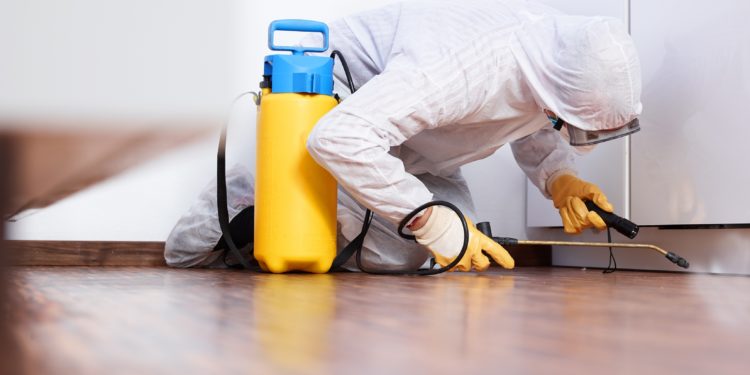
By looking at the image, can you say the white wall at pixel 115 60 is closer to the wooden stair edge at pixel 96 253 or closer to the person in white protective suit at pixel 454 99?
the person in white protective suit at pixel 454 99

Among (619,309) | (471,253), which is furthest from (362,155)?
(619,309)

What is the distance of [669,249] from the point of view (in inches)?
71.6

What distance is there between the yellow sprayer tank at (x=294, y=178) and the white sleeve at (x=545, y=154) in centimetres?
56

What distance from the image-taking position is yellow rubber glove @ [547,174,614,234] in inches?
65.4

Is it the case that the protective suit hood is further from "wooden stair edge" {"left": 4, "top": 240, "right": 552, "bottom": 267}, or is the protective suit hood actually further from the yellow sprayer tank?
"wooden stair edge" {"left": 4, "top": 240, "right": 552, "bottom": 267}

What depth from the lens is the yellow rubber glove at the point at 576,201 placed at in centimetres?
166

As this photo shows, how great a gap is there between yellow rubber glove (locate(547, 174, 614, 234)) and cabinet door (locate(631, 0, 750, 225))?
0.47 feet

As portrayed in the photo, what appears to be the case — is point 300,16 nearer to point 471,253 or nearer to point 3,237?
point 471,253

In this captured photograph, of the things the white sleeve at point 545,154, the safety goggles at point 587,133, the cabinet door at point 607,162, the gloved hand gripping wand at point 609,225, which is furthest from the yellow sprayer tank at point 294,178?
the cabinet door at point 607,162

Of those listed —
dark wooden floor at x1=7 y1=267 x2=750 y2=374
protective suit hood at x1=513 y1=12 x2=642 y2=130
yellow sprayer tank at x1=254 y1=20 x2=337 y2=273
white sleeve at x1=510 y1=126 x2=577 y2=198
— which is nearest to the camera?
dark wooden floor at x1=7 y1=267 x2=750 y2=374

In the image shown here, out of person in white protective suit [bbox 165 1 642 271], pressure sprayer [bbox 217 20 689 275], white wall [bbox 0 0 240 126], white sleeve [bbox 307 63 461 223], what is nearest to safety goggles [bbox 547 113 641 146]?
person in white protective suit [bbox 165 1 642 271]

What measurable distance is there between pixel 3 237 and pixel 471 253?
1236mm

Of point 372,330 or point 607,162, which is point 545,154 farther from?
point 372,330

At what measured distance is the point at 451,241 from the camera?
4.51ft
